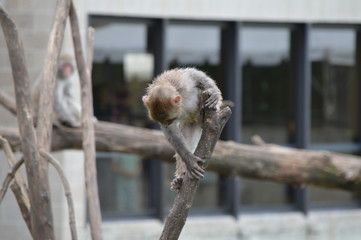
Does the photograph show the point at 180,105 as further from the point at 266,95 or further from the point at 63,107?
the point at 266,95

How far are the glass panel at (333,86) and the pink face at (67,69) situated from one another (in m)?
3.48

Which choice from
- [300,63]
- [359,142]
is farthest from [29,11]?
[359,142]

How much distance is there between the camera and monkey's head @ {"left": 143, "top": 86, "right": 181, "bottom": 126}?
3787 millimetres

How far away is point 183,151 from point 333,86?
22.4 ft

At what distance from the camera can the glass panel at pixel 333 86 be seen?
33.0 ft

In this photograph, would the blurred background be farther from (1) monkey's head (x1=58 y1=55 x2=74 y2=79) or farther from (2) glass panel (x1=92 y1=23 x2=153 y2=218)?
(1) monkey's head (x1=58 y1=55 x2=74 y2=79)

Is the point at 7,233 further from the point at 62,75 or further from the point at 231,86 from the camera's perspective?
the point at 231,86

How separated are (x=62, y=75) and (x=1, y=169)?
1.38 meters

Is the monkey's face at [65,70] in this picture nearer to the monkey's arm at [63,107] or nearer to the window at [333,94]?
the monkey's arm at [63,107]

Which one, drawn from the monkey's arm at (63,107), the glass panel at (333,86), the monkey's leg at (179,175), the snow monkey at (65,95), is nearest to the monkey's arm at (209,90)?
the monkey's leg at (179,175)

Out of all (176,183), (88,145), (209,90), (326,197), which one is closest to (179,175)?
(176,183)

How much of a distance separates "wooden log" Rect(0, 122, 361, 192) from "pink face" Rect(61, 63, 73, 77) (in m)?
1.66

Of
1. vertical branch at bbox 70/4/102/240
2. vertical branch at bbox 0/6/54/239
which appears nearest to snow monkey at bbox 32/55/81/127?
vertical branch at bbox 70/4/102/240

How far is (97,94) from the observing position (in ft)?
29.8
